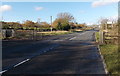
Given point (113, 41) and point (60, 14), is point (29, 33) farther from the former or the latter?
point (60, 14)

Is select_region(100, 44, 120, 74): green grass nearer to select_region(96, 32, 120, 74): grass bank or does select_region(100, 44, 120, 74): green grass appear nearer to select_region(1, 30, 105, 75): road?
select_region(96, 32, 120, 74): grass bank

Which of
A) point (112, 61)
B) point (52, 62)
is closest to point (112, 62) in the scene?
point (112, 61)

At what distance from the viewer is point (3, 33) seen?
33.8 m

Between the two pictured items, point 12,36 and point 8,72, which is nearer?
point 8,72

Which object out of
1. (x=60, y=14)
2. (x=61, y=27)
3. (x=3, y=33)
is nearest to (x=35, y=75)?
(x=3, y=33)

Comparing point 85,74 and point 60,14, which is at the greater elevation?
point 60,14

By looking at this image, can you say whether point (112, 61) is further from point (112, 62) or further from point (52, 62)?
point (52, 62)

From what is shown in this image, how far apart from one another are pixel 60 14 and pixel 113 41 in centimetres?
9052

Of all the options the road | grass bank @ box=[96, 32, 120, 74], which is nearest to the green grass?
grass bank @ box=[96, 32, 120, 74]

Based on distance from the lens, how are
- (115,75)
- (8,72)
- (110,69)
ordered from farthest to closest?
(110,69) → (8,72) → (115,75)

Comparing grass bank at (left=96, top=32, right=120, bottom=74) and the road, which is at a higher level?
grass bank at (left=96, top=32, right=120, bottom=74)

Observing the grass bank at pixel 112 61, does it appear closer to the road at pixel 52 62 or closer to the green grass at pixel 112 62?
the green grass at pixel 112 62

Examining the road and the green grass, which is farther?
the road

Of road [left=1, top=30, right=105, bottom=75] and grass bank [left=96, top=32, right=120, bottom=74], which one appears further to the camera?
road [left=1, top=30, right=105, bottom=75]
